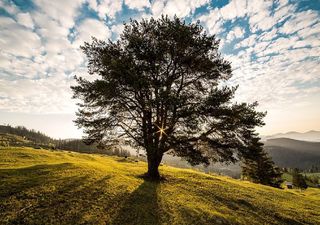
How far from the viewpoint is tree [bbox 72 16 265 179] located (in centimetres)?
1794

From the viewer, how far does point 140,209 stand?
12875 mm

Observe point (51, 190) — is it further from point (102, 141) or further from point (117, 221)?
point (102, 141)

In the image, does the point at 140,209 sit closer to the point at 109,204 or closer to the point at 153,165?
the point at 109,204

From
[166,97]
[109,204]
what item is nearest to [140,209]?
[109,204]

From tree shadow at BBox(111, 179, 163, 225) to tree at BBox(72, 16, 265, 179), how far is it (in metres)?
5.32

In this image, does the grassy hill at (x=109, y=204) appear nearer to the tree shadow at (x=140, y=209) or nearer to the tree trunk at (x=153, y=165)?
the tree shadow at (x=140, y=209)

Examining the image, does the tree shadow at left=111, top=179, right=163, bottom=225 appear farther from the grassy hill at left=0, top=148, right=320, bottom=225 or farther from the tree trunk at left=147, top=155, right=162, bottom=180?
the tree trunk at left=147, top=155, right=162, bottom=180

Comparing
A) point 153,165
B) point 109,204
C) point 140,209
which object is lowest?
point 140,209

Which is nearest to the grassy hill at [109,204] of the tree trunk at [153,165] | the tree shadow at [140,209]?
the tree shadow at [140,209]

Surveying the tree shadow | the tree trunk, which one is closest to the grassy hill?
the tree shadow

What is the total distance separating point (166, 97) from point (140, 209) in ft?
25.0

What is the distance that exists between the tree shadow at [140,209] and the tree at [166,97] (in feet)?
17.4

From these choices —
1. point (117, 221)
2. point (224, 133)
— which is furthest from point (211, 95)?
point (117, 221)

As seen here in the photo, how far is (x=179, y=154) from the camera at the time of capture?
19781 millimetres
